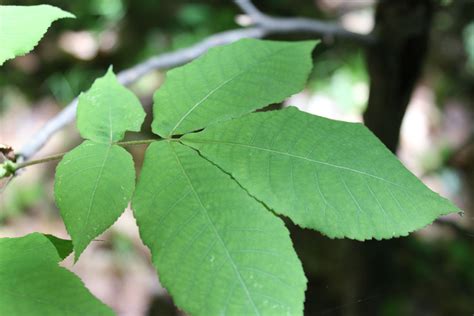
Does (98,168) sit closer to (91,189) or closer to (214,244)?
(91,189)

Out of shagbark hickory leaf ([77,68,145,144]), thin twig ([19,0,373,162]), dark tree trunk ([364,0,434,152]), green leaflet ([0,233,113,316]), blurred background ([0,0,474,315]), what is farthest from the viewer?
blurred background ([0,0,474,315])

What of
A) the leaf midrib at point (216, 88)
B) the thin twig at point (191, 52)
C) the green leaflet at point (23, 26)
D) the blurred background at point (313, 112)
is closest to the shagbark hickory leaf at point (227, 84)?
the leaf midrib at point (216, 88)

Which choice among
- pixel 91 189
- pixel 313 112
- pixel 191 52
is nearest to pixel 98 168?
pixel 91 189

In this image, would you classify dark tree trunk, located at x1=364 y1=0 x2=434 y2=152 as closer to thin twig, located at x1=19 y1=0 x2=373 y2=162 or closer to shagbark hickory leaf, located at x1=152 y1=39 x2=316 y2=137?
thin twig, located at x1=19 y1=0 x2=373 y2=162

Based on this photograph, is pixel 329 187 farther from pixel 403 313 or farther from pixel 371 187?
pixel 403 313

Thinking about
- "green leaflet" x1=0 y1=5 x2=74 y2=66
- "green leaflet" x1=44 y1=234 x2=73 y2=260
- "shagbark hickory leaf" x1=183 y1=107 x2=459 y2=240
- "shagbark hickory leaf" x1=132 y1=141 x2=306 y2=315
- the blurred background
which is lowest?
the blurred background

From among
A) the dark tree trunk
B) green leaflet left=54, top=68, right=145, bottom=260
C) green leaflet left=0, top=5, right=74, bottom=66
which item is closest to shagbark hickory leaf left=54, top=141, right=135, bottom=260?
green leaflet left=54, top=68, right=145, bottom=260
